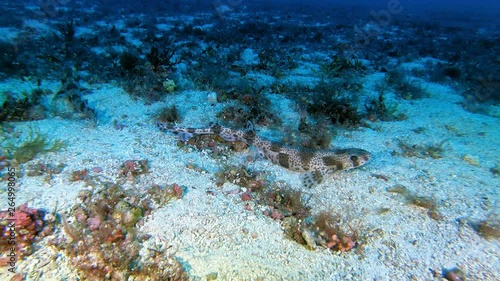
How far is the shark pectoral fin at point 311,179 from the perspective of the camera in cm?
522

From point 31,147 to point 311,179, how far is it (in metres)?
5.31

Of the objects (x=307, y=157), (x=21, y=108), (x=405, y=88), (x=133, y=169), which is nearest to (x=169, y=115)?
(x=133, y=169)

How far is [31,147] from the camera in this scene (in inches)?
193

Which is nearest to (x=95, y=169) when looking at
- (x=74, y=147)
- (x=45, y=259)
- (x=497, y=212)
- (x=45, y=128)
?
(x=74, y=147)

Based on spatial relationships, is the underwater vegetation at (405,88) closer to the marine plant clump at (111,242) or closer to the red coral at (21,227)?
the marine plant clump at (111,242)

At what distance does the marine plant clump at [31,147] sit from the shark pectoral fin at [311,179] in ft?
15.9

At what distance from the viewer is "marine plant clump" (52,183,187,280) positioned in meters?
3.28

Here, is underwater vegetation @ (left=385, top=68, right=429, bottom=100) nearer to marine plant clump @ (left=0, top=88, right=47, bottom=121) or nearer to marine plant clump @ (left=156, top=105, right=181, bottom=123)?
marine plant clump @ (left=156, top=105, right=181, bottom=123)

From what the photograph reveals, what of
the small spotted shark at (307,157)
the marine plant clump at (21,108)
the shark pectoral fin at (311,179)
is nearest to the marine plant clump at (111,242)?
the small spotted shark at (307,157)

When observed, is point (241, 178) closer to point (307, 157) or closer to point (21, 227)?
point (307, 157)

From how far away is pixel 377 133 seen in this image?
7.41m

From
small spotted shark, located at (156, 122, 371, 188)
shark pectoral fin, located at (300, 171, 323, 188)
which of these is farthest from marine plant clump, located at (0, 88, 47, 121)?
shark pectoral fin, located at (300, 171, 323, 188)

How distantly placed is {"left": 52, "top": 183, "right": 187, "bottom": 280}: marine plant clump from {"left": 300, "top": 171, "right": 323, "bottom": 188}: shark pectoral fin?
9.24 ft

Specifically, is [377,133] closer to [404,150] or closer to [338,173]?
[404,150]
